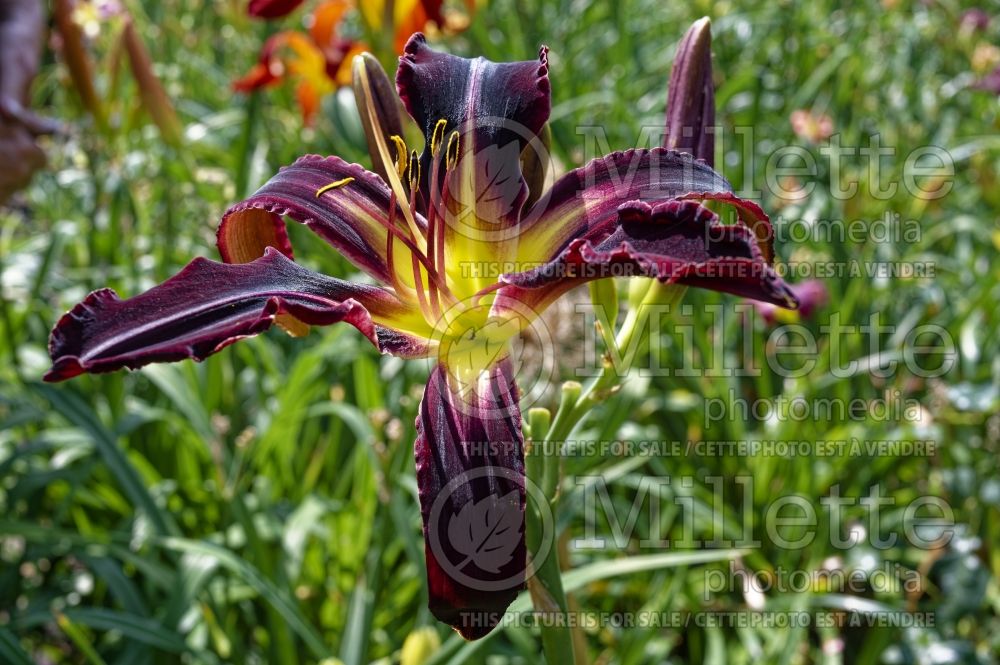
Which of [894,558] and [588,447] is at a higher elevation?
[588,447]

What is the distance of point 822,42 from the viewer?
300 centimetres

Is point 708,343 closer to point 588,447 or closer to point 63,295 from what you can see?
point 588,447

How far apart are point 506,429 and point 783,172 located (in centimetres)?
194

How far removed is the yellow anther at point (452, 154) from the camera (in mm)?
747

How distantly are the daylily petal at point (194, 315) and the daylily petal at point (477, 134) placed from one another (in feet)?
0.42

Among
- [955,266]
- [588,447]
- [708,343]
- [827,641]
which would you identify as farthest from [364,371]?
[955,266]

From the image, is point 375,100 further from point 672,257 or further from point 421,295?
point 672,257

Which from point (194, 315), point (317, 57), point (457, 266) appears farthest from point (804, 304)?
point (317, 57)

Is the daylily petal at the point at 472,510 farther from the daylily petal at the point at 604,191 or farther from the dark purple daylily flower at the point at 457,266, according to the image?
the daylily petal at the point at 604,191

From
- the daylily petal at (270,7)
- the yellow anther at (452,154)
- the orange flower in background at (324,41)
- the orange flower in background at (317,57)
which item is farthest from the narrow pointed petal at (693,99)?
the orange flower in background at (317,57)

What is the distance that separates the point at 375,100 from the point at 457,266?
0.17m

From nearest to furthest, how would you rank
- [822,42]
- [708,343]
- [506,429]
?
[506,429]
[708,343]
[822,42]

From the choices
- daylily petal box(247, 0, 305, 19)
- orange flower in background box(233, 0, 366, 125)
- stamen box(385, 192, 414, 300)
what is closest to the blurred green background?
orange flower in background box(233, 0, 366, 125)

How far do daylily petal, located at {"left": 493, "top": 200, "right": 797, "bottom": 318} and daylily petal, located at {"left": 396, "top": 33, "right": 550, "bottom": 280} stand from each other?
0.12 m
